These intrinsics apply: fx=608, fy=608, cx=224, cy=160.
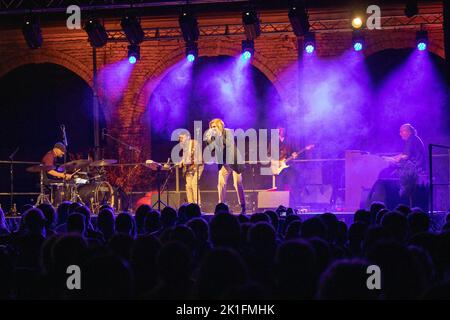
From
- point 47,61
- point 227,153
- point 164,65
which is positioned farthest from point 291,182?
point 47,61

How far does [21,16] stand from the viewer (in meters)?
15.3

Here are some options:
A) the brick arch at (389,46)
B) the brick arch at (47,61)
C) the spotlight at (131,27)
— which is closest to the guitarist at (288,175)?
the brick arch at (389,46)

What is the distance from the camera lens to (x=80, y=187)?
1471 cm

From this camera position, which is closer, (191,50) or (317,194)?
(191,50)

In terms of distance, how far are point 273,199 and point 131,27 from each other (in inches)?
203

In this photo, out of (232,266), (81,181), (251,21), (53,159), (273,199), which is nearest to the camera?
(232,266)

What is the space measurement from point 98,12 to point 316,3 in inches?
221

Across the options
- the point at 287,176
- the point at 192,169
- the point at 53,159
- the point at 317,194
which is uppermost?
the point at 53,159

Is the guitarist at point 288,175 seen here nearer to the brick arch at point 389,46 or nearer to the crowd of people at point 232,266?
the brick arch at point 389,46

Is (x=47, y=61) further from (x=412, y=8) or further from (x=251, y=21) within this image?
(x=412, y=8)

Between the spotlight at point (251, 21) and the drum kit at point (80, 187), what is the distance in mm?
4309

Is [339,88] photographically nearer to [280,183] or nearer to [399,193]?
[280,183]

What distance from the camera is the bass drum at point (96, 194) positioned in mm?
14555
